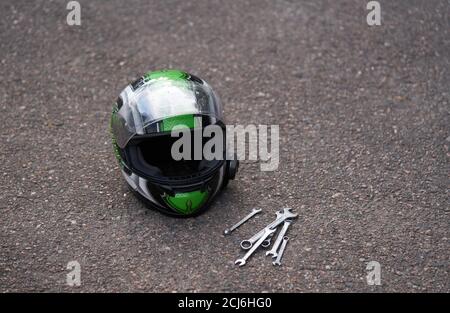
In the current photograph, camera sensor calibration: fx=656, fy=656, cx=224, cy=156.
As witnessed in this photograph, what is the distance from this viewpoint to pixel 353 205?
14.4ft

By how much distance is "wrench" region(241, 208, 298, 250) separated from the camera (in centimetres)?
409

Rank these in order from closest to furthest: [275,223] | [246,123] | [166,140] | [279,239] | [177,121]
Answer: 1. [177,121]
2. [279,239]
3. [275,223]
4. [166,140]
5. [246,123]

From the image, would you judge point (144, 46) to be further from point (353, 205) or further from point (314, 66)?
point (353, 205)

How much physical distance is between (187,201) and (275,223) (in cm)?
59

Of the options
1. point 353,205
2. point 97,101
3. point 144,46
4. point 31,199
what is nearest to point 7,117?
point 97,101

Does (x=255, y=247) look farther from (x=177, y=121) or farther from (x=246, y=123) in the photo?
(x=246, y=123)

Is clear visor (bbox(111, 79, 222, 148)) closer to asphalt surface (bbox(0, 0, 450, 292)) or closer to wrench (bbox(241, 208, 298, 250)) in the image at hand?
asphalt surface (bbox(0, 0, 450, 292))

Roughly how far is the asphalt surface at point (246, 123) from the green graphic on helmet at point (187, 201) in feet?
0.39

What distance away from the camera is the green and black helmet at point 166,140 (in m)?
4.02

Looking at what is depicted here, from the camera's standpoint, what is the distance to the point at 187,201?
4141mm

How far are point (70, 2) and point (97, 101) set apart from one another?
1511mm

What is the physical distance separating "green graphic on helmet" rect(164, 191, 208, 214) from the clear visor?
1.51 feet

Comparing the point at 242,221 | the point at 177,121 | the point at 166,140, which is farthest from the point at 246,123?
the point at 177,121

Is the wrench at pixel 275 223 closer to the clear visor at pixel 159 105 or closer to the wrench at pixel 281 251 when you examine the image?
the wrench at pixel 281 251
